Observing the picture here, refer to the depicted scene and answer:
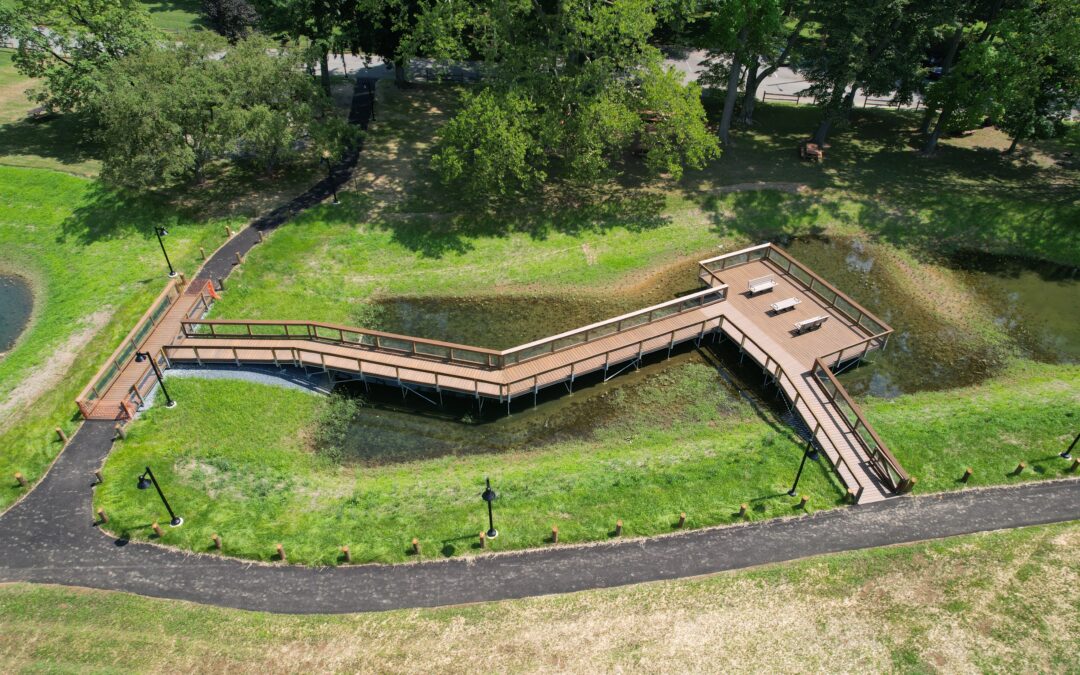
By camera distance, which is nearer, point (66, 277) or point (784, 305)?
point (784, 305)

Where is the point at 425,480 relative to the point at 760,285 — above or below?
below

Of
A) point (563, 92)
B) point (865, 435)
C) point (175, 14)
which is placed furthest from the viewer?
point (175, 14)

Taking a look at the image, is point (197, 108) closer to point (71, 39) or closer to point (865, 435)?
point (71, 39)

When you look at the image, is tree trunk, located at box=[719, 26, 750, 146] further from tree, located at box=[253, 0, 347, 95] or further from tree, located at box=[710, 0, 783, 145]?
tree, located at box=[253, 0, 347, 95]

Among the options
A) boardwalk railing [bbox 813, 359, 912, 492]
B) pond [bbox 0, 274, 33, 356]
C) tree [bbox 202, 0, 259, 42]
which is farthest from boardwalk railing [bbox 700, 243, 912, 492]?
tree [bbox 202, 0, 259, 42]

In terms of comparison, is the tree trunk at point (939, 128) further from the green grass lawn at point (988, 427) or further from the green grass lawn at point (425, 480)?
the green grass lawn at point (425, 480)

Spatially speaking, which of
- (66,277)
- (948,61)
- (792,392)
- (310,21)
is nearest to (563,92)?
(310,21)

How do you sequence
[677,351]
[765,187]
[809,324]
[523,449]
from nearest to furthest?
1. [523,449]
2. [809,324]
3. [677,351]
4. [765,187]
